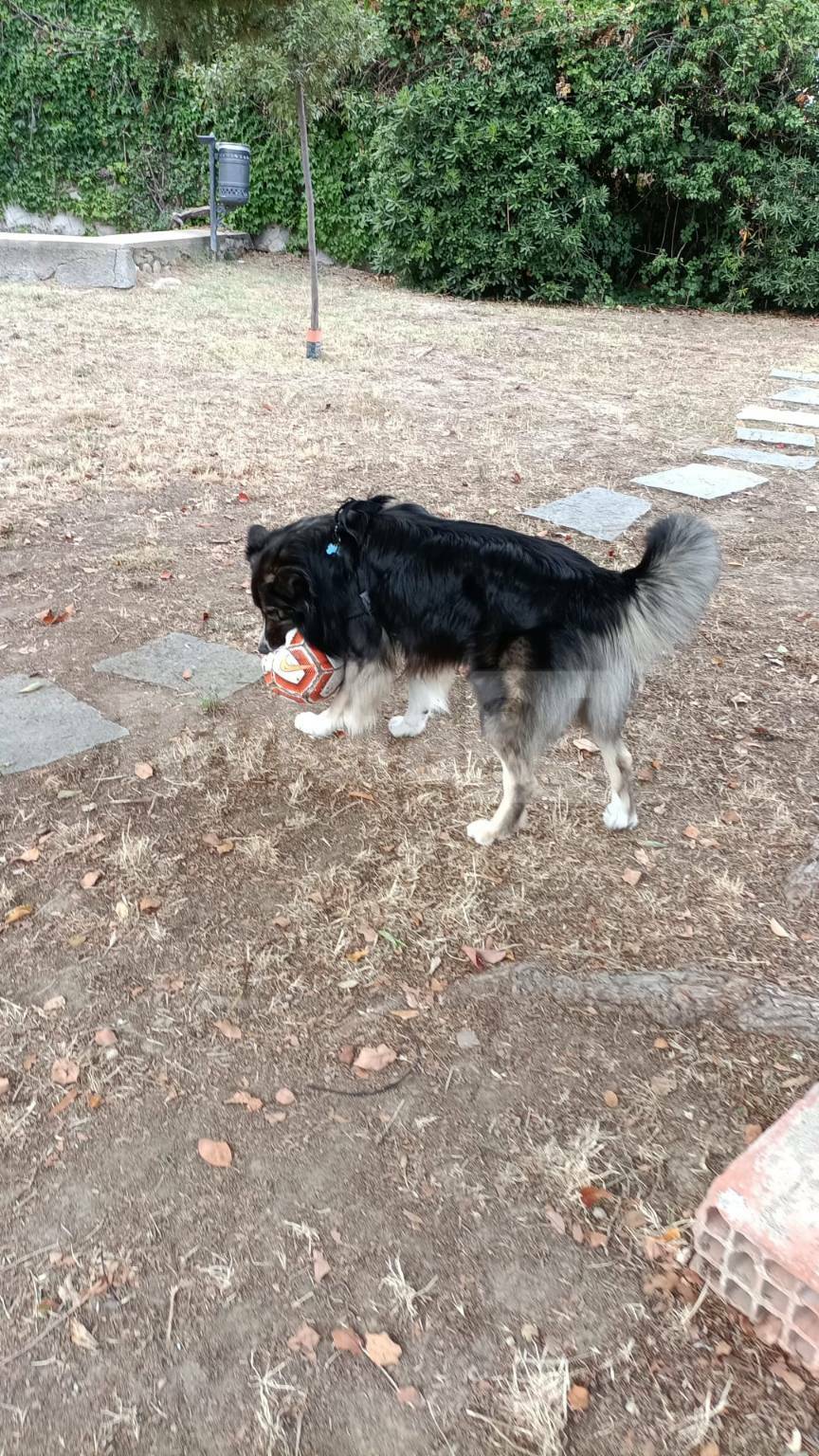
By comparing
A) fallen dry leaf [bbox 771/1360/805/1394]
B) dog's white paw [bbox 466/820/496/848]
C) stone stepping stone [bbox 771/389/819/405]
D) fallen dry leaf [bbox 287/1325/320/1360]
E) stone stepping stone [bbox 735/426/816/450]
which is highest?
stone stepping stone [bbox 771/389/819/405]

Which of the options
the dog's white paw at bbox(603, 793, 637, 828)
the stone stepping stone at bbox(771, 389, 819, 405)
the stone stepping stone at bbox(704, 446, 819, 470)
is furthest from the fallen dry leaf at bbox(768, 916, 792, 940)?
the stone stepping stone at bbox(771, 389, 819, 405)

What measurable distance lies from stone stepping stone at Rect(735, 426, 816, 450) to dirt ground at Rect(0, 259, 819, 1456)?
278 cm

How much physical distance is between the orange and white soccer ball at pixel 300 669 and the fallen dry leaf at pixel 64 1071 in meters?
1.37

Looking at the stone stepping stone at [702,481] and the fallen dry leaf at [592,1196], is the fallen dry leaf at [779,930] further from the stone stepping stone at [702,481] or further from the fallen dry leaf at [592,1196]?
the stone stepping stone at [702,481]

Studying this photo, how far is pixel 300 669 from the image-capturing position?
310 centimetres

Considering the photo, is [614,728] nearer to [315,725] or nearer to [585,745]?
[585,745]

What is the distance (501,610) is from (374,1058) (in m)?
1.33

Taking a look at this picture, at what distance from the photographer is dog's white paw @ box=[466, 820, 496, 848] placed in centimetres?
306

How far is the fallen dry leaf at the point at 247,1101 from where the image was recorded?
85.0 inches

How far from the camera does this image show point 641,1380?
65.1 inches

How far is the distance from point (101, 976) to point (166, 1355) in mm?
1034

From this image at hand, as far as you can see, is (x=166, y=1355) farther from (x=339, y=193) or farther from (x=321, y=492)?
(x=339, y=193)

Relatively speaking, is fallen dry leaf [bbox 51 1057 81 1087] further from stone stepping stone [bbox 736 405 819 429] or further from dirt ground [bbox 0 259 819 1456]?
stone stepping stone [bbox 736 405 819 429]

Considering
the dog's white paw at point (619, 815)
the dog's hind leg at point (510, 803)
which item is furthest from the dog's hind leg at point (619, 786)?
the dog's hind leg at point (510, 803)
